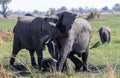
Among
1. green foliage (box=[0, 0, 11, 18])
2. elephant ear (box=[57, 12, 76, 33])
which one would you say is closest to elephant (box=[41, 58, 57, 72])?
elephant ear (box=[57, 12, 76, 33])

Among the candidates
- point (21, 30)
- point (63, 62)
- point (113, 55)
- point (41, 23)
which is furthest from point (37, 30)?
point (113, 55)

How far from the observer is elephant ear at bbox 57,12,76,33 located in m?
9.44

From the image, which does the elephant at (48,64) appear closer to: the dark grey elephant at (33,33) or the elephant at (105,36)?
the dark grey elephant at (33,33)

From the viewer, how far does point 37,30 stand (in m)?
10.7

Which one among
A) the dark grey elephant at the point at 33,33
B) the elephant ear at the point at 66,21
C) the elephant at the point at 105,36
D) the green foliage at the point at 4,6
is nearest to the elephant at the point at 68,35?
the elephant ear at the point at 66,21

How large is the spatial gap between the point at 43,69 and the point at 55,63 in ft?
1.35

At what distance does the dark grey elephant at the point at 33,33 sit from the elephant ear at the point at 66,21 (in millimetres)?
166

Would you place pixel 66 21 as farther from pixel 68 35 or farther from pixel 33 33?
pixel 33 33

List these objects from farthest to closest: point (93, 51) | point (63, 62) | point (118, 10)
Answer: point (118, 10) < point (93, 51) < point (63, 62)

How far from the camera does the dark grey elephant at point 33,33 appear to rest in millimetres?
9969

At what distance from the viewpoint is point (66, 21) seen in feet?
31.0

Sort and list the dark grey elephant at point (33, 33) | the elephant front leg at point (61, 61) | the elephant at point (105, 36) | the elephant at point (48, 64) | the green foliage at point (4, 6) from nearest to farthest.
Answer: the elephant front leg at point (61, 61), the elephant at point (48, 64), the dark grey elephant at point (33, 33), the elephant at point (105, 36), the green foliage at point (4, 6)

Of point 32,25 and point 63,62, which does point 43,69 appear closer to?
point 63,62

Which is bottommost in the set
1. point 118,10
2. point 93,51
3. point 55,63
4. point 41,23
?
point 118,10
